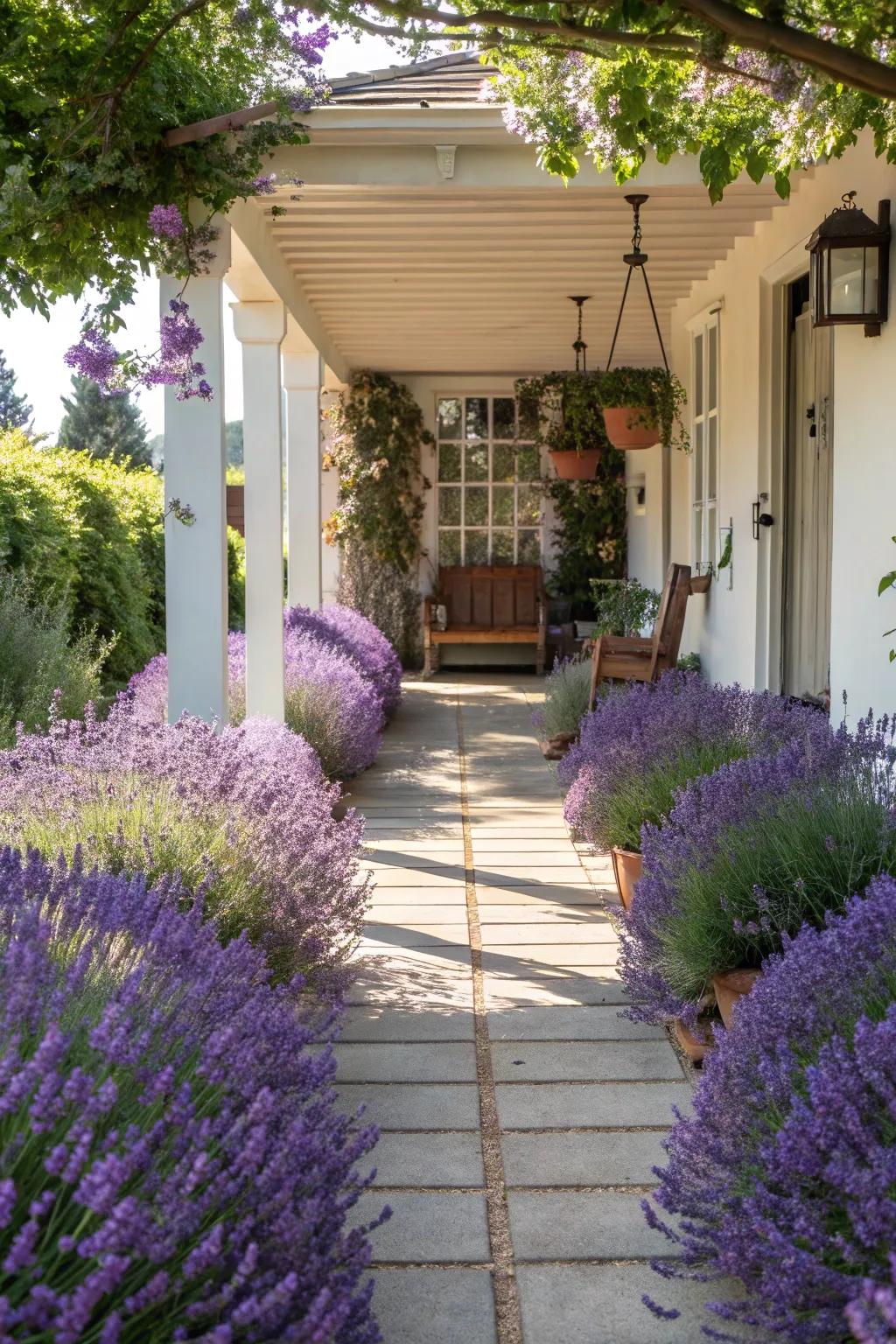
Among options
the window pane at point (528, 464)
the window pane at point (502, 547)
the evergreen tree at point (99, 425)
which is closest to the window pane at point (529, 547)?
the window pane at point (502, 547)

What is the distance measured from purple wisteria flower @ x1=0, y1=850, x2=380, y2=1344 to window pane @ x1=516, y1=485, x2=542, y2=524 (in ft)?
34.5

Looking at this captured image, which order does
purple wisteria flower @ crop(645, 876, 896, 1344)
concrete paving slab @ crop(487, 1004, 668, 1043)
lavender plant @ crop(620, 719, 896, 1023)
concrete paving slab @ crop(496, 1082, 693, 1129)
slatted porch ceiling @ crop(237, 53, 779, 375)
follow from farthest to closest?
slatted porch ceiling @ crop(237, 53, 779, 375) < concrete paving slab @ crop(487, 1004, 668, 1043) < lavender plant @ crop(620, 719, 896, 1023) < concrete paving slab @ crop(496, 1082, 693, 1129) < purple wisteria flower @ crop(645, 876, 896, 1344)

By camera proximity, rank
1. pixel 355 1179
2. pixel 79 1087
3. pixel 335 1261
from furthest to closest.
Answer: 1. pixel 355 1179
2. pixel 335 1261
3. pixel 79 1087

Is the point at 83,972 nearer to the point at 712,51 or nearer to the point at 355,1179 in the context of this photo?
the point at 355,1179

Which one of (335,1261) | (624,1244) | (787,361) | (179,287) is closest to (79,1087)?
(335,1261)

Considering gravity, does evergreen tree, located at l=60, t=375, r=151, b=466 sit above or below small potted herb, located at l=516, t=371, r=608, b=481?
above

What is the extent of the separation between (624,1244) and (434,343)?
8.50 meters

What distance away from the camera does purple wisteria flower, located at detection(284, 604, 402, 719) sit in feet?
26.3

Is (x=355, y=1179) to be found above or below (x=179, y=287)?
below

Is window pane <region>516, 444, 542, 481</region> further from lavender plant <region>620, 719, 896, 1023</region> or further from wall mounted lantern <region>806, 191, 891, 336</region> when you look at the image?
lavender plant <region>620, 719, 896, 1023</region>

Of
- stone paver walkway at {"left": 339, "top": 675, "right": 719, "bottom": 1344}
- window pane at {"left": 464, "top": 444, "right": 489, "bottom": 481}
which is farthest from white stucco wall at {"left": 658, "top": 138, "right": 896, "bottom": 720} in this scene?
window pane at {"left": 464, "top": 444, "right": 489, "bottom": 481}

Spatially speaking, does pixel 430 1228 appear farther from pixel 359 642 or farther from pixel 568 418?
pixel 568 418

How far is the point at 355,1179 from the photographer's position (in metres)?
1.67

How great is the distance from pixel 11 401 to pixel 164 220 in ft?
104
